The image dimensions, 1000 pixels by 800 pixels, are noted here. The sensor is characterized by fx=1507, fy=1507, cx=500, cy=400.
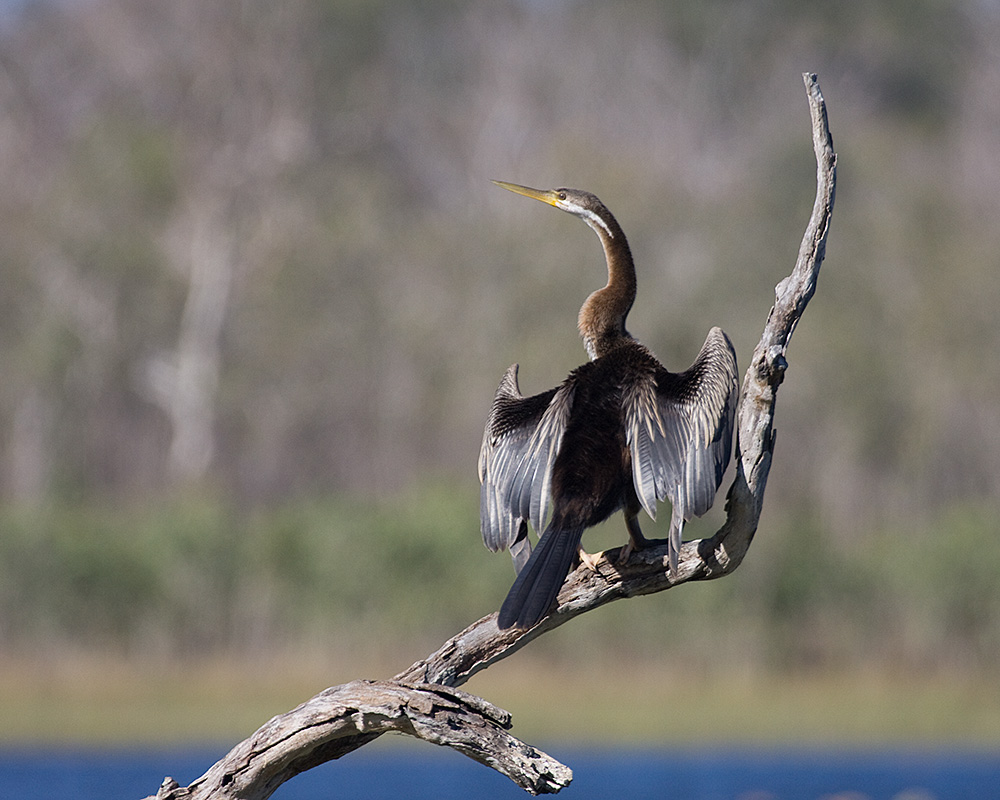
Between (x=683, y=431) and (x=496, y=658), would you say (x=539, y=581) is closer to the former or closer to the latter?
(x=496, y=658)

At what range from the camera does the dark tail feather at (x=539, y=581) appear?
4.57m

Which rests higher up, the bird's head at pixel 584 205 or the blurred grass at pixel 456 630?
the blurred grass at pixel 456 630

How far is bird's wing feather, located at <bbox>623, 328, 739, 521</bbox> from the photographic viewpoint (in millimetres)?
4996

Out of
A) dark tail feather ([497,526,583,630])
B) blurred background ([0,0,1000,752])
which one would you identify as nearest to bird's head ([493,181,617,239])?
dark tail feather ([497,526,583,630])

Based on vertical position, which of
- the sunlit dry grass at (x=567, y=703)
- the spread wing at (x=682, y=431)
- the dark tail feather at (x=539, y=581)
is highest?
the sunlit dry grass at (x=567, y=703)

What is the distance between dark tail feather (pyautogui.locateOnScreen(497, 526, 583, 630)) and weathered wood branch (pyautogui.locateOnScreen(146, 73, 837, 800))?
0.44 ft

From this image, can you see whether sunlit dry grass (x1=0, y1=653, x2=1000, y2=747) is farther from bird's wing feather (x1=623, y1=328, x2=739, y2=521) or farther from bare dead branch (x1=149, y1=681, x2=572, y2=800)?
bare dead branch (x1=149, y1=681, x2=572, y2=800)

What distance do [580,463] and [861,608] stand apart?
14.4m

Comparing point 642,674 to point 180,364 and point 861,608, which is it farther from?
point 180,364

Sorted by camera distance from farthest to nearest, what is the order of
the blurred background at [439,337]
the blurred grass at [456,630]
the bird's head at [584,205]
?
the blurred background at [439,337]
the blurred grass at [456,630]
the bird's head at [584,205]

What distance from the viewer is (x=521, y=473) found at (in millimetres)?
5113

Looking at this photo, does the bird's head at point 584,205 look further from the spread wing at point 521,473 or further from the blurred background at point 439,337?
the blurred background at point 439,337

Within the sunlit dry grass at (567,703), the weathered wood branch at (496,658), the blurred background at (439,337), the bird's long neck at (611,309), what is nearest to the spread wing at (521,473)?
the weathered wood branch at (496,658)

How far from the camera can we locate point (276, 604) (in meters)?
19.2
